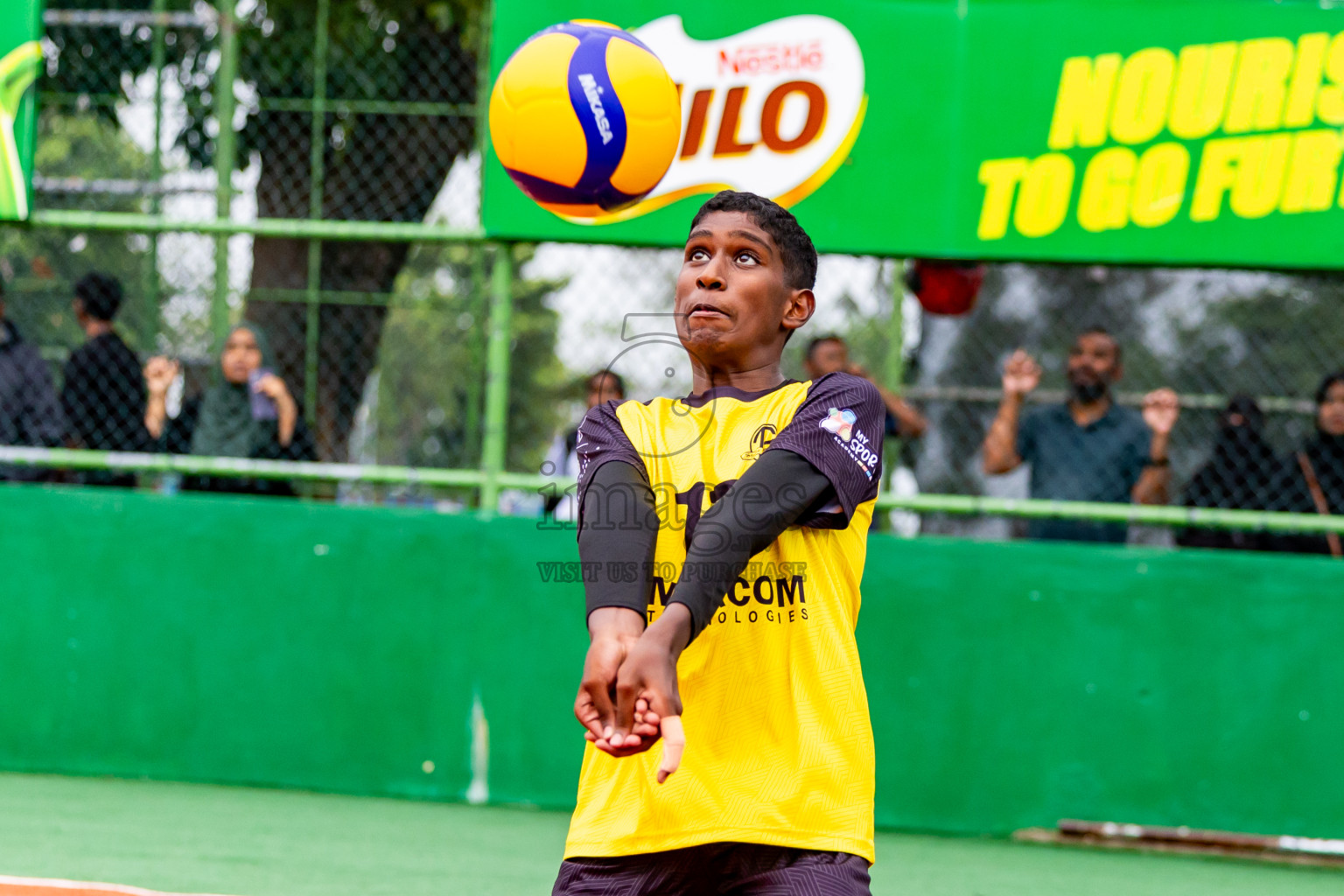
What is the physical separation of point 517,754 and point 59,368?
15.5 feet

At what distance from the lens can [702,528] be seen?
2221 mm

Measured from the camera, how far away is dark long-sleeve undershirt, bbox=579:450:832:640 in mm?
2174

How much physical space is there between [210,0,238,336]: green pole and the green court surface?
2.72 metres

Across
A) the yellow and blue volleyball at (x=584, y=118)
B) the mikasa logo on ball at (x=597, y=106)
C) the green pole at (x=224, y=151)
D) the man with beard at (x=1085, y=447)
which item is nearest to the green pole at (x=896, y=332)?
the man with beard at (x=1085, y=447)

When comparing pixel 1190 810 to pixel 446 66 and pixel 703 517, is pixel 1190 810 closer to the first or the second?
pixel 703 517

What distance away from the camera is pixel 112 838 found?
5164 millimetres

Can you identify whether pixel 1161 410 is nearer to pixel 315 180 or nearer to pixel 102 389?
pixel 102 389

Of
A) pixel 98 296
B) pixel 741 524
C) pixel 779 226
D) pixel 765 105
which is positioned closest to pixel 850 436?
pixel 741 524

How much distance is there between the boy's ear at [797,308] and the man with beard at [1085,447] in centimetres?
373

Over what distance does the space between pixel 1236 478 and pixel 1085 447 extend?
0.68m

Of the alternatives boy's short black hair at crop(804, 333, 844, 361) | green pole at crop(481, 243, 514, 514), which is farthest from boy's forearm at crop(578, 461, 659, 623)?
boy's short black hair at crop(804, 333, 844, 361)

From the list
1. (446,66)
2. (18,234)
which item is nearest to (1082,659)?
(446,66)

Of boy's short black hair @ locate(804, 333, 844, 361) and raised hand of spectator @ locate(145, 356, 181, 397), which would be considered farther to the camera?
boy's short black hair @ locate(804, 333, 844, 361)

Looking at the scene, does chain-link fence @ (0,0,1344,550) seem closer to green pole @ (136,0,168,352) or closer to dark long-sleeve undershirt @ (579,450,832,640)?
green pole @ (136,0,168,352)
